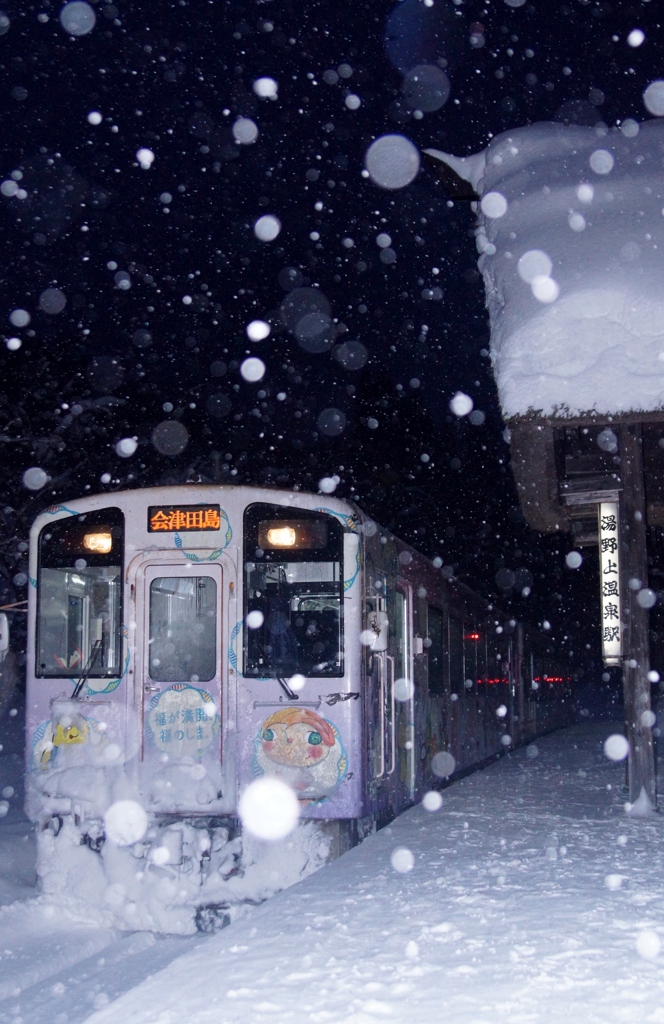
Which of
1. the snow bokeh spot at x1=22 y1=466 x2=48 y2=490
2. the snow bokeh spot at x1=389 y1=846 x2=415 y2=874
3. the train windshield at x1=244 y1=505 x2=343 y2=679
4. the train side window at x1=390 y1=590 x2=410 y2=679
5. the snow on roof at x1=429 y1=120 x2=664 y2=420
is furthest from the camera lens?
the snow bokeh spot at x1=22 y1=466 x2=48 y2=490

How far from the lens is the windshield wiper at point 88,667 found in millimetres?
6914

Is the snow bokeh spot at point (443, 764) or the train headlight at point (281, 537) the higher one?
the train headlight at point (281, 537)

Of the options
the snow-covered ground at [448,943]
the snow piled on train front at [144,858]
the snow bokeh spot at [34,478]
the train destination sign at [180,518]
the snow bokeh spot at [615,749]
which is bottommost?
→ the snow bokeh spot at [615,749]

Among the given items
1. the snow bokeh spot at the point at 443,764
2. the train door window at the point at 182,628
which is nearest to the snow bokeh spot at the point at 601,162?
the train door window at the point at 182,628

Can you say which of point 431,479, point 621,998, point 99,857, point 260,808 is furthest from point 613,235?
point 431,479

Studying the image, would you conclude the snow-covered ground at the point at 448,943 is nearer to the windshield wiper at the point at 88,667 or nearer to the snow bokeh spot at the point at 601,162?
the windshield wiper at the point at 88,667

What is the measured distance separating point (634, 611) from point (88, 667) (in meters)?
4.19

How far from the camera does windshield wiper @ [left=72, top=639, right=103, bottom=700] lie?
691cm

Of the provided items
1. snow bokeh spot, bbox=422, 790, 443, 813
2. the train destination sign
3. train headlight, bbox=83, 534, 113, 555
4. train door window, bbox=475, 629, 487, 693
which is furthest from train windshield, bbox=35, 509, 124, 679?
train door window, bbox=475, 629, 487, 693

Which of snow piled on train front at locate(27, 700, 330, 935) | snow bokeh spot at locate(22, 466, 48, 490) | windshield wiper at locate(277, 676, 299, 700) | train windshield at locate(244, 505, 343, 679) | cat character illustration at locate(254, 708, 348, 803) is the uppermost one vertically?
snow bokeh spot at locate(22, 466, 48, 490)

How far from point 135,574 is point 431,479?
19217 millimetres

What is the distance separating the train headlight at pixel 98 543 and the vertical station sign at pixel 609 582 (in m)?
4.04

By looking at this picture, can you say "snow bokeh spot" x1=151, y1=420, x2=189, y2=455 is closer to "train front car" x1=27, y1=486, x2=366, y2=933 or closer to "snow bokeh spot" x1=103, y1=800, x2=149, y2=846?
"train front car" x1=27, y1=486, x2=366, y2=933

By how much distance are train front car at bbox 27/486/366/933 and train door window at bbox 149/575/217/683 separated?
1 cm
